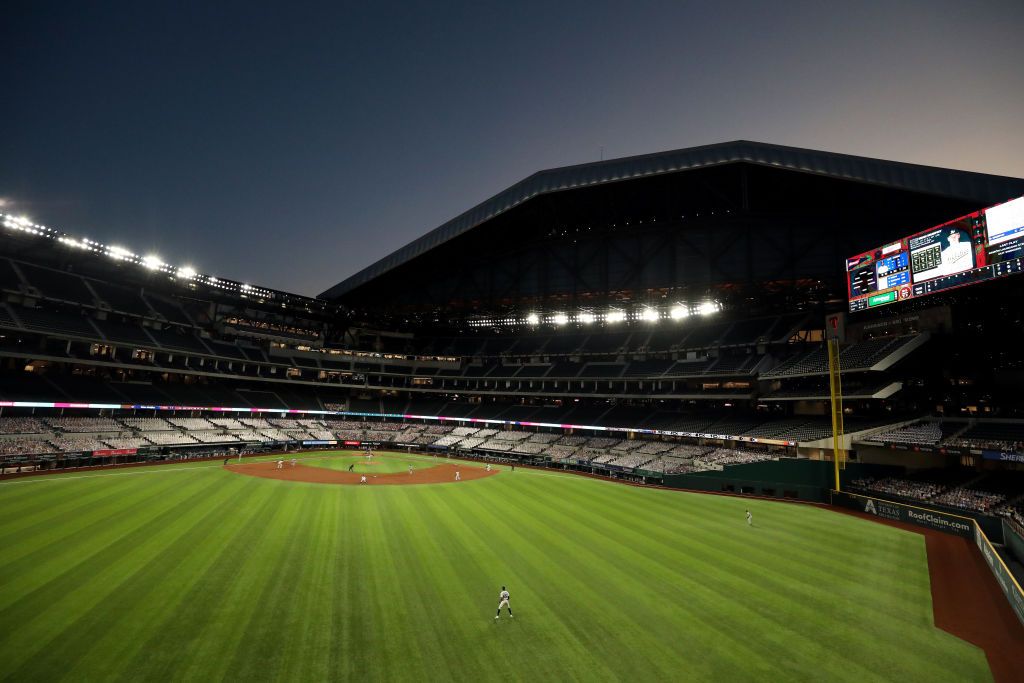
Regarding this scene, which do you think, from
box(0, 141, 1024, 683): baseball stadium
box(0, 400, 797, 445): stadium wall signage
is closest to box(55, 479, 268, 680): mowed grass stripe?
box(0, 141, 1024, 683): baseball stadium

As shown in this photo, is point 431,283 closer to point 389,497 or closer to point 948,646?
point 389,497

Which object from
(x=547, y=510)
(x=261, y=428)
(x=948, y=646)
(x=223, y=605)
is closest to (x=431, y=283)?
(x=261, y=428)

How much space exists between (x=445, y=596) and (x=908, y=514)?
90.3ft

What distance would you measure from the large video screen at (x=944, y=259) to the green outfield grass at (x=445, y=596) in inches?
619

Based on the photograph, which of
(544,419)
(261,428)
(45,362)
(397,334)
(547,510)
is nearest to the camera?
(547,510)

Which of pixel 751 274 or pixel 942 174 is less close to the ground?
pixel 942 174

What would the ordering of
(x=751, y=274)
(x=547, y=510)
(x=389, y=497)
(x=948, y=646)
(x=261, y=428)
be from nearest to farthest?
(x=948, y=646) → (x=547, y=510) → (x=389, y=497) → (x=751, y=274) → (x=261, y=428)

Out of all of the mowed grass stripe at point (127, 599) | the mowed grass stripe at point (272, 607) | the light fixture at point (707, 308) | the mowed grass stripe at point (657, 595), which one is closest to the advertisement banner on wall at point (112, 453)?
the mowed grass stripe at point (127, 599)

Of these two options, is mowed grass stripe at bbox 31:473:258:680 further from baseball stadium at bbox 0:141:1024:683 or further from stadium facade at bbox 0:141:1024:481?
stadium facade at bbox 0:141:1024:481

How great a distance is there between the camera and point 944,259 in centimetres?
2859

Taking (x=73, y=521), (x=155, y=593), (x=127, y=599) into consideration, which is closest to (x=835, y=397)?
(x=155, y=593)

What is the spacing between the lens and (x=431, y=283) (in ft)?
193

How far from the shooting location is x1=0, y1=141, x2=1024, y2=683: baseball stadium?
475 inches

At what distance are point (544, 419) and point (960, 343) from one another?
41.6 meters
